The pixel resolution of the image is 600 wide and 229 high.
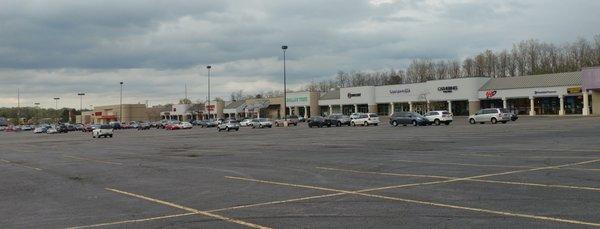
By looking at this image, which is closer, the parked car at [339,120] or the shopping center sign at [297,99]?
the parked car at [339,120]

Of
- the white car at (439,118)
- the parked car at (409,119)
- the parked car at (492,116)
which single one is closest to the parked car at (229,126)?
the parked car at (409,119)

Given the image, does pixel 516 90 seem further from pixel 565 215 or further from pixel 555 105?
pixel 565 215

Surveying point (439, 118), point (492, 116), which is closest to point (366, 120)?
point (439, 118)

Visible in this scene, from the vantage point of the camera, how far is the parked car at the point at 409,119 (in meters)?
53.6

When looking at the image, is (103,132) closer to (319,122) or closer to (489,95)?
(319,122)

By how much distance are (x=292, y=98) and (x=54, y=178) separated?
4105 inches

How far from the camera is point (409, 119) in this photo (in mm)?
54750

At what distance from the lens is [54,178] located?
15.1 m

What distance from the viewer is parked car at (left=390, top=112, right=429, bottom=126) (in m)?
53.6

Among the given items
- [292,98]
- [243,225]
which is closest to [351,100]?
[292,98]

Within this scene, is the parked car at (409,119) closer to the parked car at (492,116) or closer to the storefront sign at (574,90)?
the parked car at (492,116)

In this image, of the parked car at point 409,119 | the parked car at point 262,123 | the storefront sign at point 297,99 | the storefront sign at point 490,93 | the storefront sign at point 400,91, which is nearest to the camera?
the parked car at point 409,119

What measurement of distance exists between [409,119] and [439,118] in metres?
2.81

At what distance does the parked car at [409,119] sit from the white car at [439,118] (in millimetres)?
1404
